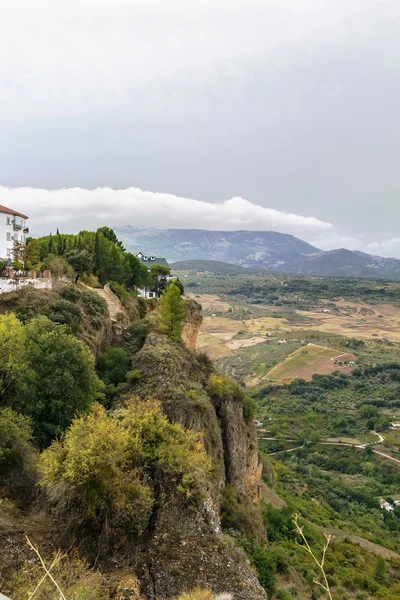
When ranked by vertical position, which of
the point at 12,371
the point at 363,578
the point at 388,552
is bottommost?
the point at 388,552

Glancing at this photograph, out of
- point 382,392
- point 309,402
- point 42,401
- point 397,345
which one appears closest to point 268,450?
point 309,402

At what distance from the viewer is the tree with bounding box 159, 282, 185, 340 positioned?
112ft

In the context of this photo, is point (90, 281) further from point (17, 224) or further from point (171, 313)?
point (17, 224)

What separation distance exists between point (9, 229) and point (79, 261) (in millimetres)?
13599

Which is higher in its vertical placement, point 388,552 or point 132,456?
point 132,456

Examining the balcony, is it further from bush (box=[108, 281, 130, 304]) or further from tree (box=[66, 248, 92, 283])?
bush (box=[108, 281, 130, 304])

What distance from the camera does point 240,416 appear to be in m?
31.9

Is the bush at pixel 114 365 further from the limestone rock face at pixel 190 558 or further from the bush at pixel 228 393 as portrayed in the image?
the limestone rock face at pixel 190 558

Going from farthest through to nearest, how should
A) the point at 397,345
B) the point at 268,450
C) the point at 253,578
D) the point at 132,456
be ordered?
the point at 397,345, the point at 268,450, the point at 132,456, the point at 253,578

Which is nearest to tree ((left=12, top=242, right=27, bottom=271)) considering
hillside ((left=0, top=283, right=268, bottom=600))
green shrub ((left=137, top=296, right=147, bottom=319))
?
green shrub ((left=137, top=296, right=147, bottom=319))

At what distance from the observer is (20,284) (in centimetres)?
3075

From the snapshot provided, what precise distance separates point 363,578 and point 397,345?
5340 inches

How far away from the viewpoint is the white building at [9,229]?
45.1 meters

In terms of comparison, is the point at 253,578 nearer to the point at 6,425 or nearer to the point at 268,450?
the point at 6,425
